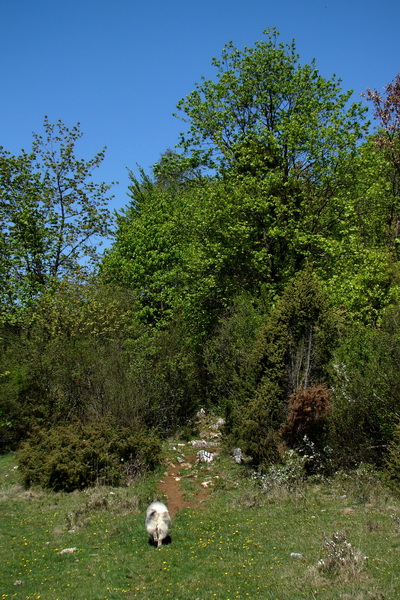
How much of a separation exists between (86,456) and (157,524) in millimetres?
5460

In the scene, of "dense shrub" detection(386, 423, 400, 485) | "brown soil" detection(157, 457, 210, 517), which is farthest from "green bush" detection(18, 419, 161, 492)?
"dense shrub" detection(386, 423, 400, 485)

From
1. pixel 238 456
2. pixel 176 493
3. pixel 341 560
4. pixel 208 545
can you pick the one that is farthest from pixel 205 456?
pixel 341 560

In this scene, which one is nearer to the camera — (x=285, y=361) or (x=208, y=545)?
(x=208, y=545)

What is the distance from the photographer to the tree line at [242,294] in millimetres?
15094

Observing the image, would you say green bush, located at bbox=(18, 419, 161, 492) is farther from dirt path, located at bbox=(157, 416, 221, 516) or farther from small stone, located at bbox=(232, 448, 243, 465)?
small stone, located at bbox=(232, 448, 243, 465)

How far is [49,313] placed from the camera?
22.8 meters

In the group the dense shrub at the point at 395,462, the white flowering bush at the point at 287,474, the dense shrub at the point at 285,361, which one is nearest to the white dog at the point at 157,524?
the white flowering bush at the point at 287,474

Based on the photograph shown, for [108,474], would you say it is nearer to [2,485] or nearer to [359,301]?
[2,485]

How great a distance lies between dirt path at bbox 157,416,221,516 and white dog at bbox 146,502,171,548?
2371mm

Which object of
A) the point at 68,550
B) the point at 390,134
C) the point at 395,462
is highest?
the point at 390,134

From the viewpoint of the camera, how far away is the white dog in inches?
433

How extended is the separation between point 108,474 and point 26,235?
15.5 metres

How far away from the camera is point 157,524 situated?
11.0 metres

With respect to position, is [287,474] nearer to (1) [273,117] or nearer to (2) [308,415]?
(2) [308,415]
